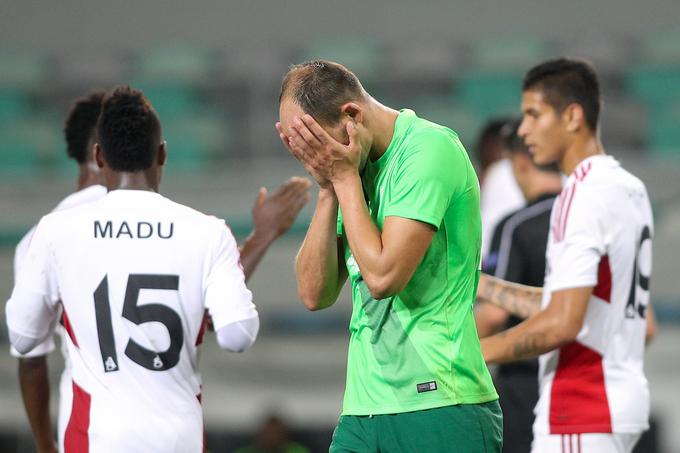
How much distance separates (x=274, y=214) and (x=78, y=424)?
1.30 m

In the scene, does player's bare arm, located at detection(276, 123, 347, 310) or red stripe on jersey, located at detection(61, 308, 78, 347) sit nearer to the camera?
player's bare arm, located at detection(276, 123, 347, 310)

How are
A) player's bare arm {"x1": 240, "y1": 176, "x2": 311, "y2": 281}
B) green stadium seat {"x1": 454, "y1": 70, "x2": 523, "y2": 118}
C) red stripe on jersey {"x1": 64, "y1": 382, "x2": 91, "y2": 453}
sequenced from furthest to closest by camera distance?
green stadium seat {"x1": 454, "y1": 70, "x2": 523, "y2": 118} → player's bare arm {"x1": 240, "y1": 176, "x2": 311, "y2": 281} → red stripe on jersey {"x1": 64, "y1": 382, "x2": 91, "y2": 453}

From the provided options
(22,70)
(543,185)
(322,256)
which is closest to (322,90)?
(322,256)

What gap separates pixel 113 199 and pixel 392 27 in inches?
403

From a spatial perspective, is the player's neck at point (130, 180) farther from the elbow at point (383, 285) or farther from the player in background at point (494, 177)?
the player in background at point (494, 177)

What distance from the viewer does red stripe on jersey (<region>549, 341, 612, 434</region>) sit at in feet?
13.8

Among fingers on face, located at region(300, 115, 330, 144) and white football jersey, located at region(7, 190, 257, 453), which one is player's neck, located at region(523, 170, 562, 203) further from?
fingers on face, located at region(300, 115, 330, 144)

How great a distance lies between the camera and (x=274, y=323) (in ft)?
37.0

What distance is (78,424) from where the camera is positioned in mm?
3686

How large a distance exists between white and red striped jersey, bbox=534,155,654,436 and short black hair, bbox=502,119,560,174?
1.07 m

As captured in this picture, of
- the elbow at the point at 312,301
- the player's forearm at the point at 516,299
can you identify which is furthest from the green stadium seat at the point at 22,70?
the elbow at the point at 312,301

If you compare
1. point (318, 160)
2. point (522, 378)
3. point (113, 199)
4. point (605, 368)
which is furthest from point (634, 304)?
point (113, 199)

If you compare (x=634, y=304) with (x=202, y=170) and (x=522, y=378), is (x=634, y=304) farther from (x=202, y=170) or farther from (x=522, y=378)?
(x=202, y=170)

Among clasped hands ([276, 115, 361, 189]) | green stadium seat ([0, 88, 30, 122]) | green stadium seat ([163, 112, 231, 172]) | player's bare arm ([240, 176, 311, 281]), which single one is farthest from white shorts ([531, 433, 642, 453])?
green stadium seat ([0, 88, 30, 122])
